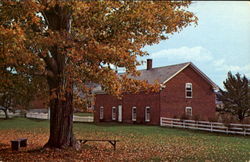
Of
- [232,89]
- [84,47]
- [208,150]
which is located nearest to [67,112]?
[84,47]

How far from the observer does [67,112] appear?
40.5ft

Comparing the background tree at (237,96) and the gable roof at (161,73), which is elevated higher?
the gable roof at (161,73)

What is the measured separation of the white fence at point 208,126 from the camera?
21.3 meters

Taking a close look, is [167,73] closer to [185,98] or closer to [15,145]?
[185,98]

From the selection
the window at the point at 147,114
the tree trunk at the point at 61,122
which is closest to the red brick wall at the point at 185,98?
the window at the point at 147,114

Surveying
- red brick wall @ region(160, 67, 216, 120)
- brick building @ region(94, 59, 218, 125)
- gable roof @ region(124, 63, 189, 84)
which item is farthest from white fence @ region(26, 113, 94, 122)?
red brick wall @ region(160, 67, 216, 120)

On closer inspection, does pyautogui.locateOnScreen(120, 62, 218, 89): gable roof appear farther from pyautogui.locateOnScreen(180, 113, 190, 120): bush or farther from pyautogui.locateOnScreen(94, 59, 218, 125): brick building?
pyautogui.locateOnScreen(180, 113, 190, 120): bush

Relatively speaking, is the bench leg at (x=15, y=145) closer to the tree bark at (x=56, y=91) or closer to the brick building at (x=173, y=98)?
the tree bark at (x=56, y=91)

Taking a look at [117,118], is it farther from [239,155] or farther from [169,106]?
[239,155]

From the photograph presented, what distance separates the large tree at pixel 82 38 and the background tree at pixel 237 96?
2206 centimetres

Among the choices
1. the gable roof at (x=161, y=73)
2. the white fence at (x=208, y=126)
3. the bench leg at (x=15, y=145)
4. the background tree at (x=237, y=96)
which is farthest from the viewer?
the background tree at (x=237, y=96)

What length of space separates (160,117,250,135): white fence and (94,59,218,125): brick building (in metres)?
0.83

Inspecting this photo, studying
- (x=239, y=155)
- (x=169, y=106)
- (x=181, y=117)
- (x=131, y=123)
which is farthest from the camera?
(x=131, y=123)

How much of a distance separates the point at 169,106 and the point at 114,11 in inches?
788
